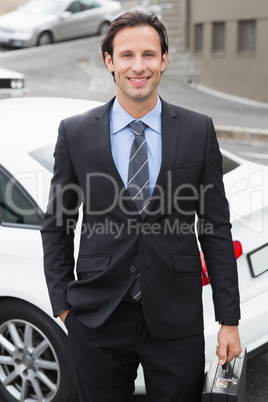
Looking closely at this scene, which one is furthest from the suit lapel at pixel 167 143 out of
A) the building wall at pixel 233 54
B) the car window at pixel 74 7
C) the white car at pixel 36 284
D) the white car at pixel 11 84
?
the car window at pixel 74 7

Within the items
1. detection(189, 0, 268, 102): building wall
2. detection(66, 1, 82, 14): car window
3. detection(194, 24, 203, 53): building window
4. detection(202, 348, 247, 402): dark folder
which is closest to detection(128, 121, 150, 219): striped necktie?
detection(202, 348, 247, 402): dark folder

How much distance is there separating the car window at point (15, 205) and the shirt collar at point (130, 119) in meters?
1.12

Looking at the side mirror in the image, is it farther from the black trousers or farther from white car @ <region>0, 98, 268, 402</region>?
the black trousers

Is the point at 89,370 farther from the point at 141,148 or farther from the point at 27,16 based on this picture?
the point at 27,16

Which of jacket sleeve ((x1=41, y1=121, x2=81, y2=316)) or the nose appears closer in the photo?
the nose

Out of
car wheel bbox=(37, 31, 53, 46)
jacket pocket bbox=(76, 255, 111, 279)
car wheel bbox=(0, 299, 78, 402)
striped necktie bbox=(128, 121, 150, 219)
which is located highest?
striped necktie bbox=(128, 121, 150, 219)

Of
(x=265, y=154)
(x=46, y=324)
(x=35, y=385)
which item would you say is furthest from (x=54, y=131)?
(x=265, y=154)

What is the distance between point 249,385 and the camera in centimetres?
370

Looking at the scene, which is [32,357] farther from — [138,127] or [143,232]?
[138,127]

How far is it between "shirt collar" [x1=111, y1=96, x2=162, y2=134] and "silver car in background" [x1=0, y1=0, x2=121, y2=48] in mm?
18416

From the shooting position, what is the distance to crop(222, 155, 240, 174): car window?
3.93 meters

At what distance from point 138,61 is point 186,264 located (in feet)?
2.32

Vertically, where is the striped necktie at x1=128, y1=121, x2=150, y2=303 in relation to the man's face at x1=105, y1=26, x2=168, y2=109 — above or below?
below

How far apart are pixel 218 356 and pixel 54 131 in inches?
72.2
